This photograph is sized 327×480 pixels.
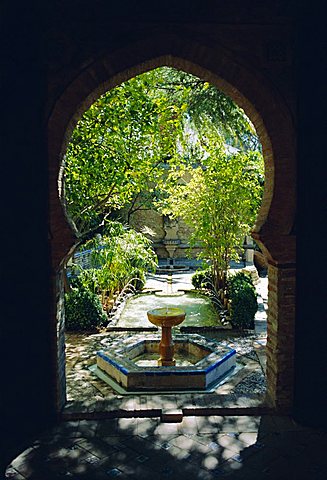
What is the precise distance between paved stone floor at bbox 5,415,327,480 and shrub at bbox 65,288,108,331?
17.6ft

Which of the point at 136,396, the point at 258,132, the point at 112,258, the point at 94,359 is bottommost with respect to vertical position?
the point at 94,359

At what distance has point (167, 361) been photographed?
8422 millimetres

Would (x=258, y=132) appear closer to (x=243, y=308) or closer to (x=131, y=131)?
(x=131, y=131)

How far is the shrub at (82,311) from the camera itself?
37.3 feet

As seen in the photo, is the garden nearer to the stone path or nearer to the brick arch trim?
the stone path

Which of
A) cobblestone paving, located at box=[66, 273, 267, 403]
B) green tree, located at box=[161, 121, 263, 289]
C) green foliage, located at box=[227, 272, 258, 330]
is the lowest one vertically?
cobblestone paving, located at box=[66, 273, 267, 403]

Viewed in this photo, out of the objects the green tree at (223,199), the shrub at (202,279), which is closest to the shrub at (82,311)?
the green tree at (223,199)

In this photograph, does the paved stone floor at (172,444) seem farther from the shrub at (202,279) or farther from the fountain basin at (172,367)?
the shrub at (202,279)

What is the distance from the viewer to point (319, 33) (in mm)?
5418

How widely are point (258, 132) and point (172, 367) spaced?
3.96m

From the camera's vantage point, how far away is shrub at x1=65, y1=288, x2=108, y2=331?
1136 cm

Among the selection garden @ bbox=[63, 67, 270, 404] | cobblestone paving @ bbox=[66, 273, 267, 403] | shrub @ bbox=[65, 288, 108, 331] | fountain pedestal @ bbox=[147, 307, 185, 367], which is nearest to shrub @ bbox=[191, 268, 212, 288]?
garden @ bbox=[63, 67, 270, 404]

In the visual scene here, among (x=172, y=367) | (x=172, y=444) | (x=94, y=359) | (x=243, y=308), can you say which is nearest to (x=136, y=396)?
(x=172, y=367)

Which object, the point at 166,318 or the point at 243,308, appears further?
the point at 243,308
